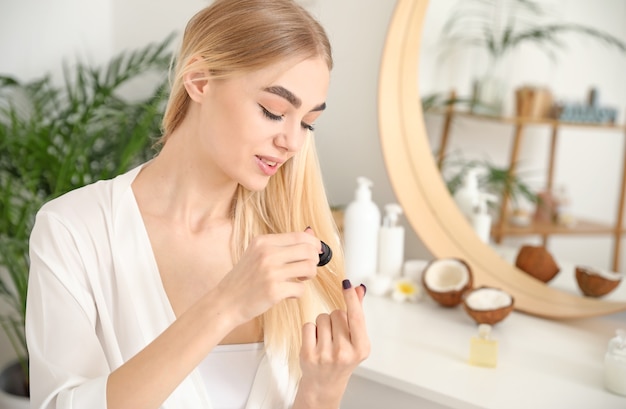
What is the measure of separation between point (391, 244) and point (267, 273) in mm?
811

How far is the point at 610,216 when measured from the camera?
156 centimetres

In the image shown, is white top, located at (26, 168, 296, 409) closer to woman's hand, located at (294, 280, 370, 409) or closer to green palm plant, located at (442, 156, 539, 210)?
woman's hand, located at (294, 280, 370, 409)

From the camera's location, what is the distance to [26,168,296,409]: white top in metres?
0.94

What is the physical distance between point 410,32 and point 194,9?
0.75m

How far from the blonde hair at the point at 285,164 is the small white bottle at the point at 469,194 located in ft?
2.01

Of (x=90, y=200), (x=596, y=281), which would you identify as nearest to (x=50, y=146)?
(x=90, y=200)

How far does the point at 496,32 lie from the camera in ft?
5.50

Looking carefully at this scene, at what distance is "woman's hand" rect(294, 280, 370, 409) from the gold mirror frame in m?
0.72

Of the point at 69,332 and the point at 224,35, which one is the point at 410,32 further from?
the point at 69,332

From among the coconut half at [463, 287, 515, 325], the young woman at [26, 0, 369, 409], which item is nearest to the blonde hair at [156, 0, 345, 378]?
the young woman at [26, 0, 369, 409]

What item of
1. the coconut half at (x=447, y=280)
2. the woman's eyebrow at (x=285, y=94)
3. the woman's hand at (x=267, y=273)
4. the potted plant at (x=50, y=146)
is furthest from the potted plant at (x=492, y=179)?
the woman's hand at (x=267, y=273)

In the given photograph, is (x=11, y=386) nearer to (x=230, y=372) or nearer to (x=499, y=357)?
(x=230, y=372)

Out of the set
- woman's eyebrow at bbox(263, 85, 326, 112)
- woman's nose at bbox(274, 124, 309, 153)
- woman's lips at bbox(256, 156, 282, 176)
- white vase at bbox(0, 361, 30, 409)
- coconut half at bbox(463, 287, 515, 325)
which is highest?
woman's eyebrow at bbox(263, 85, 326, 112)

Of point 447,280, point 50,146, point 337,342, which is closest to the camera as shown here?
point 337,342
